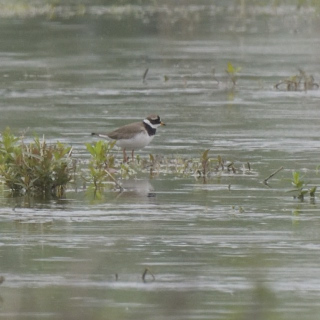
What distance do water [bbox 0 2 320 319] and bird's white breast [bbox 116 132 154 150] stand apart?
1.45 ft

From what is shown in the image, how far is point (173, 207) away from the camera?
11.1 meters

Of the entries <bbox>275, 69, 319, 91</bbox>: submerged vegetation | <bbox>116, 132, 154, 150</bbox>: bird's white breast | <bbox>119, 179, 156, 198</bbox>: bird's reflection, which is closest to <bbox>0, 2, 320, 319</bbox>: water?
<bbox>119, 179, 156, 198</bbox>: bird's reflection

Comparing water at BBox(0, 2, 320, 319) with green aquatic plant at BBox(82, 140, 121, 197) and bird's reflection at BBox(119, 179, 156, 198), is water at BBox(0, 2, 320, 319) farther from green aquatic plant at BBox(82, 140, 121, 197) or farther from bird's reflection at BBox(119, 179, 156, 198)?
green aquatic plant at BBox(82, 140, 121, 197)

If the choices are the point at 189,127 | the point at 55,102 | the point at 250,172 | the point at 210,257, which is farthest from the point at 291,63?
the point at 210,257

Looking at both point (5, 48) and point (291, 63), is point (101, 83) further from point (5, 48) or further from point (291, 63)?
point (5, 48)

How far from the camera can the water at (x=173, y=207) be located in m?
7.79

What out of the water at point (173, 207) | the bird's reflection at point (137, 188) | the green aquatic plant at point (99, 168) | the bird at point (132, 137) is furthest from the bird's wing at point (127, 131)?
the bird's reflection at point (137, 188)

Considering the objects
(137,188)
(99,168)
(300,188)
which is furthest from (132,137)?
(300,188)

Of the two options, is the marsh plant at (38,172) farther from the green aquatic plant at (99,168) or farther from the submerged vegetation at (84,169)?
the green aquatic plant at (99,168)

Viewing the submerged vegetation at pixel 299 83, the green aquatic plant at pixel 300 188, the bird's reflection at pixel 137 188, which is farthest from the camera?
the submerged vegetation at pixel 299 83

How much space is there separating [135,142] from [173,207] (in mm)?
3081

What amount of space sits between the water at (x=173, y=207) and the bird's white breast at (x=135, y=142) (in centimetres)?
44

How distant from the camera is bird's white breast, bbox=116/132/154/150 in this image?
14.1 m

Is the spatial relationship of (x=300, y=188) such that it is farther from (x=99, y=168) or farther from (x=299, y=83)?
(x=299, y=83)
